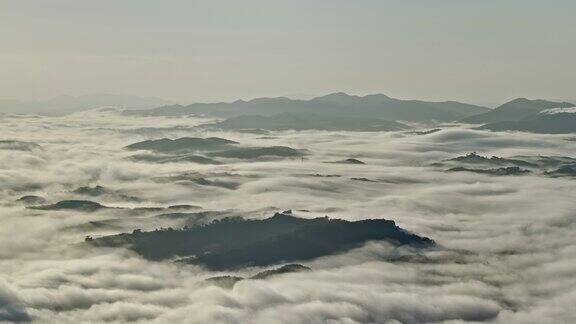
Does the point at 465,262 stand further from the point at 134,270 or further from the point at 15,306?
the point at 15,306

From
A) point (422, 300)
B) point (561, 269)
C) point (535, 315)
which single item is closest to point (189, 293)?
point (422, 300)

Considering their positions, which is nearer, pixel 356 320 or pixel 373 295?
pixel 356 320

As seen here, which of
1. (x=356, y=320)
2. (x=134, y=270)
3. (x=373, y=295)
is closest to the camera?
(x=356, y=320)

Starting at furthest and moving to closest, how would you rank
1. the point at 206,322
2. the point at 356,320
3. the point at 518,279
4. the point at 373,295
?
the point at 518,279
the point at 373,295
the point at 356,320
the point at 206,322

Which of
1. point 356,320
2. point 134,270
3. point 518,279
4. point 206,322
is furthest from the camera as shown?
point 134,270

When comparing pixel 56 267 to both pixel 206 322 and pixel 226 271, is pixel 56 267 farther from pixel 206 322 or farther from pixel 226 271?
pixel 206 322

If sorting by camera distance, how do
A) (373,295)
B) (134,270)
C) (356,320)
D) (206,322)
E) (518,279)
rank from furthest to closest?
1. (134,270)
2. (518,279)
3. (373,295)
4. (356,320)
5. (206,322)

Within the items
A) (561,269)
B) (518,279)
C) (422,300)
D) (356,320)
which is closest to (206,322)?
(356,320)

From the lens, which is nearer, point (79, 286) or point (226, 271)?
point (79, 286)
